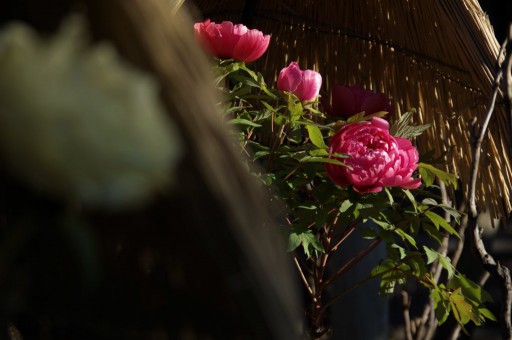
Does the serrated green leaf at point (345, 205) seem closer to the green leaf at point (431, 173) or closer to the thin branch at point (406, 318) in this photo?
the green leaf at point (431, 173)

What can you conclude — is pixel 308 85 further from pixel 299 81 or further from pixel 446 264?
pixel 446 264

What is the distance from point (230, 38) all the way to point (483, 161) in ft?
1.78

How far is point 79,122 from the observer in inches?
12.8

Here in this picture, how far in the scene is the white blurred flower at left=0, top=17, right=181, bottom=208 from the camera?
324 mm

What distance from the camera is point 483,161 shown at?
1.44 meters

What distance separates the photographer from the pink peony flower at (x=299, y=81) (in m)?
1.12

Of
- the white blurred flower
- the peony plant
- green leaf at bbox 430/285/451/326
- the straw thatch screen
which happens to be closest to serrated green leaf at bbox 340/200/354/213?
the peony plant

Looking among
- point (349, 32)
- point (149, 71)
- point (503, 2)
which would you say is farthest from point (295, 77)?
point (503, 2)

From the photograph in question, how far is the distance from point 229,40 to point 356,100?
201 millimetres

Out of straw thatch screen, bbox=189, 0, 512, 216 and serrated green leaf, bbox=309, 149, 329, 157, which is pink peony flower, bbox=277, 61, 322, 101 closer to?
serrated green leaf, bbox=309, 149, 329, 157

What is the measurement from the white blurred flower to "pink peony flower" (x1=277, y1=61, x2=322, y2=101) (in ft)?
2.55

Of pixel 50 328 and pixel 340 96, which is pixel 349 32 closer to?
pixel 340 96

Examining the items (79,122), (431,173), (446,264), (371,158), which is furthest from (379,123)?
(79,122)

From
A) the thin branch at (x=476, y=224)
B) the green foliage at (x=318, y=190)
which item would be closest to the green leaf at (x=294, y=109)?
the green foliage at (x=318, y=190)
